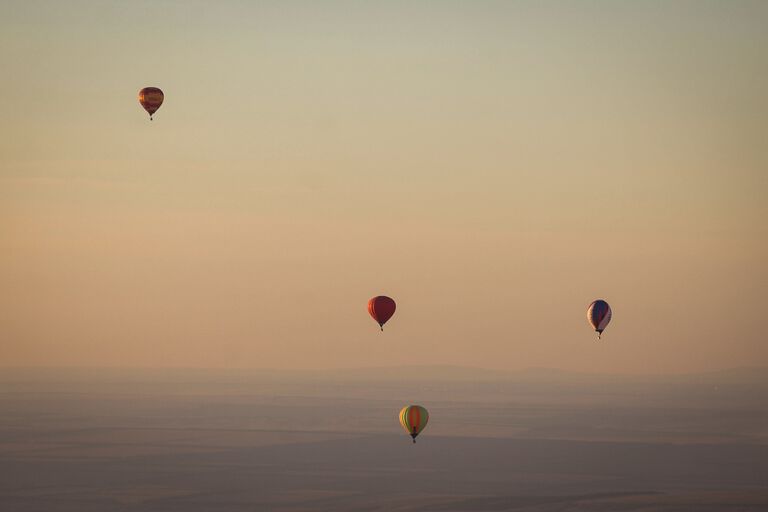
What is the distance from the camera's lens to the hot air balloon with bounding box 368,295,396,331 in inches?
2640

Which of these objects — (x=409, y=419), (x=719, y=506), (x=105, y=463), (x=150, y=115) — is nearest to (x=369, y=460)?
(x=105, y=463)

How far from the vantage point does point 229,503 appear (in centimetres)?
14675

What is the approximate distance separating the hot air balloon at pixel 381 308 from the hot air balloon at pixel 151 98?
1504 cm

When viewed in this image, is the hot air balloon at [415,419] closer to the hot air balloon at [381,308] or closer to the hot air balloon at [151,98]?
the hot air balloon at [381,308]

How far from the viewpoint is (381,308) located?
221ft

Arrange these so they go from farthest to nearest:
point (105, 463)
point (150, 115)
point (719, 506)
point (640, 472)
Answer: point (105, 463), point (640, 472), point (719, 506), point (150, 115)

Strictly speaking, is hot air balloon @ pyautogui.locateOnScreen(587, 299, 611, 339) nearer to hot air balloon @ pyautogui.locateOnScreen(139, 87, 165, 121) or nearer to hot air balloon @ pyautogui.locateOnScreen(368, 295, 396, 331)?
hot air balloon @ pyautogui.locateOnScreen(368, 295, 396, 331)

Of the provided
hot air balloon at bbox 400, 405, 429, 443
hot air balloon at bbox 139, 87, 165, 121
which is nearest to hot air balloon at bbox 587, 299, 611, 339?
hot air balloon at bbox 400, 405, 429, 443

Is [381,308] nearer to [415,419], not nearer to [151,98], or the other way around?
[415,419]

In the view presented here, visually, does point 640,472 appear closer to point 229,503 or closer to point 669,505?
point 669,505

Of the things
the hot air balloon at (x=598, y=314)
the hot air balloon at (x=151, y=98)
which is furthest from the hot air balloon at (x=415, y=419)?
the hot air balloon at (x=151, y=98)

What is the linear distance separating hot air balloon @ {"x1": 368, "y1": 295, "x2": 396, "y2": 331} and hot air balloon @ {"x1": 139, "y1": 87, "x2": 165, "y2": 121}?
592 inches

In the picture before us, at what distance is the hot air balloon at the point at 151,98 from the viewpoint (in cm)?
6938

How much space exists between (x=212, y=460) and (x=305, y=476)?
24753mm
